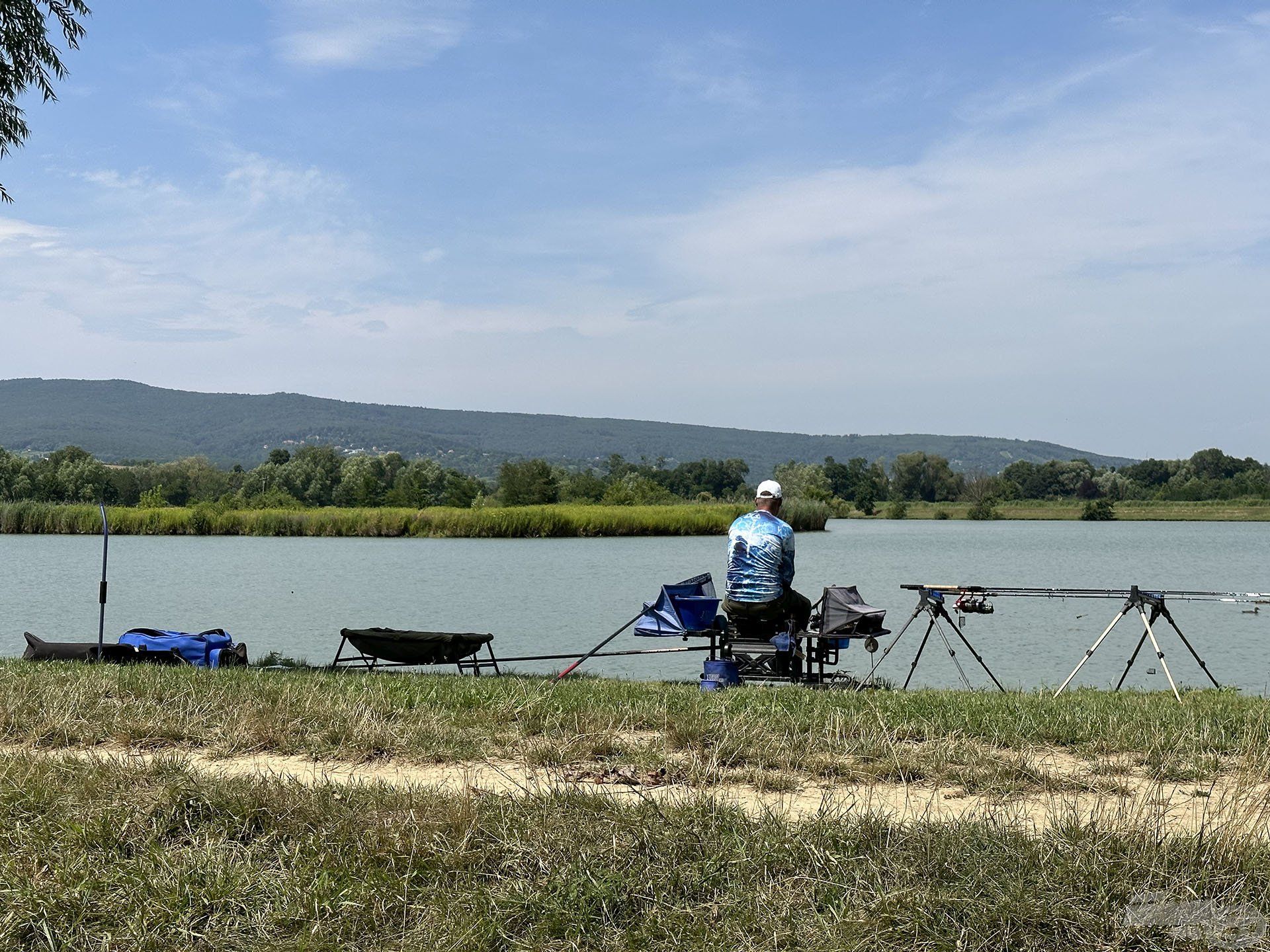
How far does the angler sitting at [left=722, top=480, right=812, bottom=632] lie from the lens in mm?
8594

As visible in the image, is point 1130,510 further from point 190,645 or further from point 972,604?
point 190,645

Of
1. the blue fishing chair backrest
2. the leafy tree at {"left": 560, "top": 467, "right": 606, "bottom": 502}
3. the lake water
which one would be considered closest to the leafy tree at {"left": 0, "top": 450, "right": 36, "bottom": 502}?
the lake water

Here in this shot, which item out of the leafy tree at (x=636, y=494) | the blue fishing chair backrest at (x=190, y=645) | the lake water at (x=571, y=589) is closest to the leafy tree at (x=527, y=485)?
the leafy tree at (x=636, y=494)

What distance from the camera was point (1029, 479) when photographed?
10744cm

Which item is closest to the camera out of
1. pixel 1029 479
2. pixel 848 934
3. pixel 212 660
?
pixel 848 934

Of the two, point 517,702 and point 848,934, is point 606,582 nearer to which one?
point 517,702

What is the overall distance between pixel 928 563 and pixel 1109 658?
1843 cm

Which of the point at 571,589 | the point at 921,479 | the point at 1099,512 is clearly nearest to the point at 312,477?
the point at 571,589

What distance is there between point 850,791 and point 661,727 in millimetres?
1388

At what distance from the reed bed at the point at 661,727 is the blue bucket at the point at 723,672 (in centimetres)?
89

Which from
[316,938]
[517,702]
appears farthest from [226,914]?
[517,702]

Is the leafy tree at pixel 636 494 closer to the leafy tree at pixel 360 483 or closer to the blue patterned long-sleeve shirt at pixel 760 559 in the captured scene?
the leafy tree at pixel 360 483

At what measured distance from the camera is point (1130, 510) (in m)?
84.6

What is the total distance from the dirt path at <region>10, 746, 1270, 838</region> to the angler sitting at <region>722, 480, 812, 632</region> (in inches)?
130
